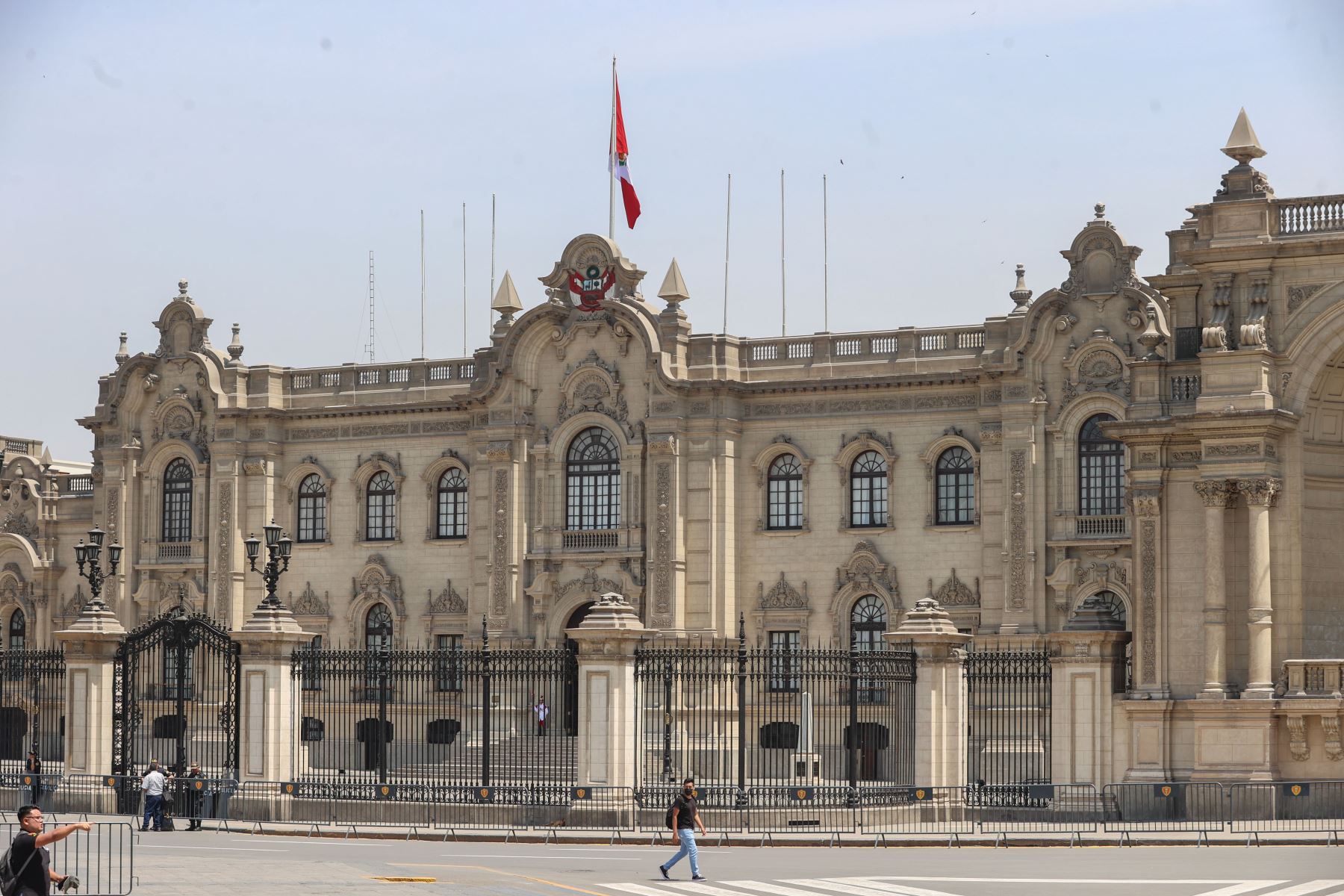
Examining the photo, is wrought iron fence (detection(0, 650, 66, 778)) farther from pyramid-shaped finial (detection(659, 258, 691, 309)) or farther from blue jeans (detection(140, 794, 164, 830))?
pyramid-shaped finial (detection(659, 258, 691, 309))

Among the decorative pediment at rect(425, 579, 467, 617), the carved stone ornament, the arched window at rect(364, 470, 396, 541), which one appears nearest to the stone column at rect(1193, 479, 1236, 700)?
the carved stone ornament

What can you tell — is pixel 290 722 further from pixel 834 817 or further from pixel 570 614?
pixel 570 614

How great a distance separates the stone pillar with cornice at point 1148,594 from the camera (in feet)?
131

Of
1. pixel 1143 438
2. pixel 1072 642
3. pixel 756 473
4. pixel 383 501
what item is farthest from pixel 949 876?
pixel 383 501

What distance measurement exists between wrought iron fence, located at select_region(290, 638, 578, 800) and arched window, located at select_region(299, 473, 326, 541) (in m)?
5.02

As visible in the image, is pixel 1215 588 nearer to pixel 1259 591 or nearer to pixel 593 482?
pixel 1259 591

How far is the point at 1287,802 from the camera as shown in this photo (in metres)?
36.9

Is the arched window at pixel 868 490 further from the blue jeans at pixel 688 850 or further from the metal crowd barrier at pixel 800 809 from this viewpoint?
the blue jeans at pixel 688 850

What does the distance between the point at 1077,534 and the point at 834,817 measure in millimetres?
19313

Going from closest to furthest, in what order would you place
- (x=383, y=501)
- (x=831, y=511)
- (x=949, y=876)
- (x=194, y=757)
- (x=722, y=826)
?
(x=949, y=876)
(x=722, y=826)
(x=194, y=757)
(x=831, y=511)
(x=383, y=501)

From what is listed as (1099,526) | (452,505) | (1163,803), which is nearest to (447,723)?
(452,505)

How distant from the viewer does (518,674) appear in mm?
37656

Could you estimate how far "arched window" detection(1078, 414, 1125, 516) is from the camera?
5250 cm

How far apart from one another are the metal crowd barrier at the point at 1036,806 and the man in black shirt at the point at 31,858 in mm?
19401
